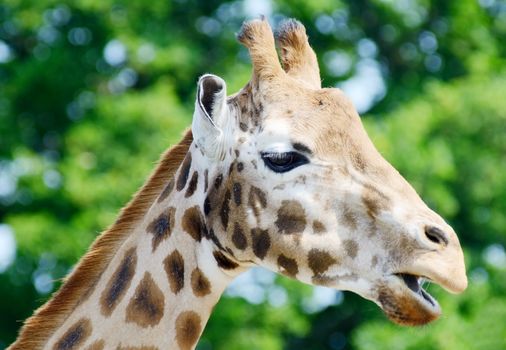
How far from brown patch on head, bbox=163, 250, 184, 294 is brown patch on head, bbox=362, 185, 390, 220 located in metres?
0.98

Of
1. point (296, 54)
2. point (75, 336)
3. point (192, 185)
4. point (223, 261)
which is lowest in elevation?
point (75, 336)

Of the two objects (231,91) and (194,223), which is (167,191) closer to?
(194,223)

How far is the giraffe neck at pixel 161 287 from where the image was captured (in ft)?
20.3

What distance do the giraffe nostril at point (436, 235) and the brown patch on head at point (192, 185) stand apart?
1.26 metres

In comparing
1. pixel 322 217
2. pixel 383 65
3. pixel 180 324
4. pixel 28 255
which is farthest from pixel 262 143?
pixel 383 65

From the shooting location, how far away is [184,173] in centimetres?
645

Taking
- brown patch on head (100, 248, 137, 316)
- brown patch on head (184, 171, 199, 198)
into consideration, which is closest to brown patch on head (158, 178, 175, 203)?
brown patch on head (184, 171, 199, 198)

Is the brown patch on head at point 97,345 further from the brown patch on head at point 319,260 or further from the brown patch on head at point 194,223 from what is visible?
the brown patch on head at point 319,260

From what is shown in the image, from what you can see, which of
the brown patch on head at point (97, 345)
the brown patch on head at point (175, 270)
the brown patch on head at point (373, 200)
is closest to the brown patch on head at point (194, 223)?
the brown patch on head at point (175, 270)

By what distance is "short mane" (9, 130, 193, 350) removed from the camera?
639cm

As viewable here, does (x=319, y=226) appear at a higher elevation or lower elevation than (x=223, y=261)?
higher

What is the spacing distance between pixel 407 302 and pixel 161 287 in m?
1.24

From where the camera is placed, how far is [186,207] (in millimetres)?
6332

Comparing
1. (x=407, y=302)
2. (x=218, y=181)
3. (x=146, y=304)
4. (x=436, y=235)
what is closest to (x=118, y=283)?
(x=146, y=304)
